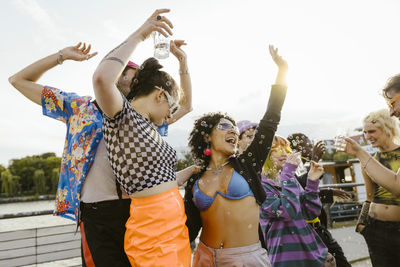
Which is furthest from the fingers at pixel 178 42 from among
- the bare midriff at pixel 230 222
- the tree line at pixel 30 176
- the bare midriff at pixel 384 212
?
the tree line at pixel 30 176

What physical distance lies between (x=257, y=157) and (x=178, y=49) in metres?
1.09

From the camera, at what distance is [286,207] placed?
8.68ft

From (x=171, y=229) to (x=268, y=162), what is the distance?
218 centimetres

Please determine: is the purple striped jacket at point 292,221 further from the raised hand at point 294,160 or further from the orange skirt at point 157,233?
the orange skirt at point 157,233

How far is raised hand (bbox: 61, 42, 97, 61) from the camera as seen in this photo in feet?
6.37

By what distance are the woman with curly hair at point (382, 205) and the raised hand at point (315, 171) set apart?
54 centimetres

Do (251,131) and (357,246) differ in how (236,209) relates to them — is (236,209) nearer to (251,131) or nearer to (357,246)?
(251,131)

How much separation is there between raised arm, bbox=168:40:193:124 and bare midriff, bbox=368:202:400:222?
2.32 m

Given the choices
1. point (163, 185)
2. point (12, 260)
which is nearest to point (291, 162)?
point (163, 185)

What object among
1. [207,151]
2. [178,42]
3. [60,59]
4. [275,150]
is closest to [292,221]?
[275,150]

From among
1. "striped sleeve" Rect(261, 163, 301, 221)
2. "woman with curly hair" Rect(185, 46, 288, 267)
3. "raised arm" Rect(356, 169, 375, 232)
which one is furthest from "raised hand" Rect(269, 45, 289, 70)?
"raised arm" Rect(356, 169, 375, 232)

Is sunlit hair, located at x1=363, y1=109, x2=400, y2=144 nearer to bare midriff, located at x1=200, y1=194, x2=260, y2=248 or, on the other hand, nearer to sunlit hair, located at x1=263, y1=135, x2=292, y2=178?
sunlit hair, located at x1=263, y1=135, x2=292, y2=178

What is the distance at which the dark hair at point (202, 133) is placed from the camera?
2.40 m

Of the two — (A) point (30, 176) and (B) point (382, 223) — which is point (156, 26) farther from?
(A) point (30, 176)
